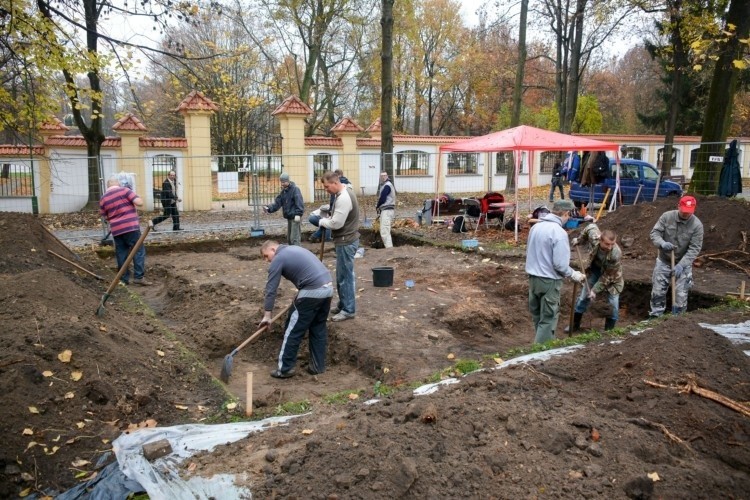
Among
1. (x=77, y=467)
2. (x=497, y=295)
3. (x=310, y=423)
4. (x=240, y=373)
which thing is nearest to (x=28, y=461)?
(x=77, y=467)

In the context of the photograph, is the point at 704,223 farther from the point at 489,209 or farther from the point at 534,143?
the point at 489,209

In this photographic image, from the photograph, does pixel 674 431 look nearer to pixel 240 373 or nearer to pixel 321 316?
pixel 321 316

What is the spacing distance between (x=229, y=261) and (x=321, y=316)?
21.0 ft

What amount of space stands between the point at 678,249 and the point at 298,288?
507 cm

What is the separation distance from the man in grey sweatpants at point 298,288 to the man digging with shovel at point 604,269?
337cm

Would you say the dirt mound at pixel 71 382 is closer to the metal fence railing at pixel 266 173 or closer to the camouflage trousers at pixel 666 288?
the camouflage trousers at pixel 666 288

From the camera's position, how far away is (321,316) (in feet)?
21.6

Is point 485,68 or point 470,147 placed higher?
point 485,68

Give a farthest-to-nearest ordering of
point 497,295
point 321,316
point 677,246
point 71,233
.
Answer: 1. point 71,233
2. point 497,295
3. point 677,246
4. point 321,316

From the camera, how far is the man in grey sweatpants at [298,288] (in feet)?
20.4

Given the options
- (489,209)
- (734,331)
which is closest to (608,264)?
(734,331)

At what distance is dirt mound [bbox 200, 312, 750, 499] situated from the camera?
11.2ft

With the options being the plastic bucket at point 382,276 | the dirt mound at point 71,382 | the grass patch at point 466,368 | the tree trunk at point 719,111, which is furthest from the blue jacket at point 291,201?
the tree trunk at point 719,111

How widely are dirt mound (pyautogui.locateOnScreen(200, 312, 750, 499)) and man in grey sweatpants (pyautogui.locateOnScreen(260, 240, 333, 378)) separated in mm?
1938
